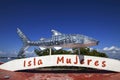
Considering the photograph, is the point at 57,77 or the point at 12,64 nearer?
the point at 57,77

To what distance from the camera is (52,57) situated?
2166 centimetres

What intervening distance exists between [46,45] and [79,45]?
2.85 meters

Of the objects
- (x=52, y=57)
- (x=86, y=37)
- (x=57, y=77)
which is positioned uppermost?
(x=86, y=37)

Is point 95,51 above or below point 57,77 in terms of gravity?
above

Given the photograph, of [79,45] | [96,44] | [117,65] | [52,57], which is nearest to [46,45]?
[52,57]

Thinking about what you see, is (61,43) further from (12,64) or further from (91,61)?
(12,64)

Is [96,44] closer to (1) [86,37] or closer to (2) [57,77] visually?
(1) [86,37]

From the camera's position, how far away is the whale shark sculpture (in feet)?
69.2

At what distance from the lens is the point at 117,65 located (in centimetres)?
2180

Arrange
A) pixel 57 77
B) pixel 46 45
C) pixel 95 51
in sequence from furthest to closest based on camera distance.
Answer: pixel 95 51 < pixel 46 45 < pixel 57 77

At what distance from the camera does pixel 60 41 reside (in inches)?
845

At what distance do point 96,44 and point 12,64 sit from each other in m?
7.49

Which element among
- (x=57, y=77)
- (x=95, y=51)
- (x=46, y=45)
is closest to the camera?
(x=57, y=77)

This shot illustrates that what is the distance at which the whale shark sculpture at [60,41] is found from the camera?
2108 cm
